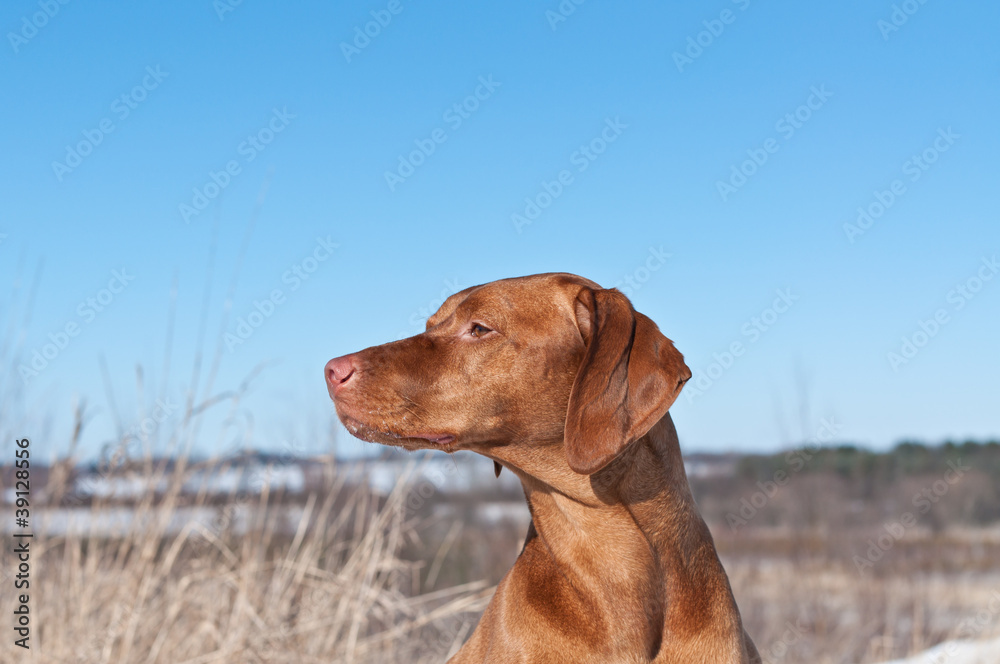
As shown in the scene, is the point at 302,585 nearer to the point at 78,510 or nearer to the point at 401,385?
the point at 78,510

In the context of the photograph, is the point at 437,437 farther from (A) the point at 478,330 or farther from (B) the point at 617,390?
(B) the point at 617,390

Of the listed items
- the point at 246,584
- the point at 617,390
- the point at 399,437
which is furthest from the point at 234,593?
the point at 617,390

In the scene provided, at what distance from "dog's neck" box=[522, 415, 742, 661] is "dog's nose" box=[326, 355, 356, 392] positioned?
2.68 ft

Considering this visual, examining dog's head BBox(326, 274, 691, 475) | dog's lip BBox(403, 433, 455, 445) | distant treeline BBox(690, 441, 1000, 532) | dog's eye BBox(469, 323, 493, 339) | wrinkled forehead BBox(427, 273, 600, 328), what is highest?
wrinkled forehead BBox(427, 273, 600, 328)

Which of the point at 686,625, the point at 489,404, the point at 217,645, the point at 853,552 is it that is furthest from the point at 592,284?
the point at 853,552

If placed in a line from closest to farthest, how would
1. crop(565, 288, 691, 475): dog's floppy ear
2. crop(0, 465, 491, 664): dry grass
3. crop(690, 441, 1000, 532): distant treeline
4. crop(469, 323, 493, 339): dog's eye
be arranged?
crop(565, 288, 691, 475): dog's floppy ear < crop(469, 323, 493, 339): dog's eye < crop(0, 465, 491, 664): dry grass < crop(690, 441, 1000, 532): distant treeline

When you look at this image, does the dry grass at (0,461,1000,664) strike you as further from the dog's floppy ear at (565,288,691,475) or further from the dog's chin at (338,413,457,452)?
the dog's floppy ear at (565,288,691,475)

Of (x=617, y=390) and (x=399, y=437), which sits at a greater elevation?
Result: (x=617, y=390)

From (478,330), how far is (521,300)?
19cm

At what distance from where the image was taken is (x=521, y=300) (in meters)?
→ 3.02

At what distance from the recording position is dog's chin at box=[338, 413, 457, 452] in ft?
9.21

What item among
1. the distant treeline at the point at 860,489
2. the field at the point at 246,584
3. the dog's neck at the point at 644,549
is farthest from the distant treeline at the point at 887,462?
the dog's neck at the point at 644,549

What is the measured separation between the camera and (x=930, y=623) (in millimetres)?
11680

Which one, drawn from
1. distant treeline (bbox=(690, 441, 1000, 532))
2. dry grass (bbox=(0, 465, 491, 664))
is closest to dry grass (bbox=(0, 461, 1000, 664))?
dry grass (bbox=(0, 465, 491, 664))
